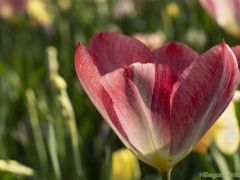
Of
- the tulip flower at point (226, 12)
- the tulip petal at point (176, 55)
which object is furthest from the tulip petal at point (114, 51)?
the tulip flower at point (226, 12)

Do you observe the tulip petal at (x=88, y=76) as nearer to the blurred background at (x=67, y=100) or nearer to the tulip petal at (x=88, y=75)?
the tulip petal at (x=88, y=75)

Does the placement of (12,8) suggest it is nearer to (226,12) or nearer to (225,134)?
(226,12)

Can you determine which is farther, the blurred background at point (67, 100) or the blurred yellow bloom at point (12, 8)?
the blurred yellow bloom at point (12, 8)

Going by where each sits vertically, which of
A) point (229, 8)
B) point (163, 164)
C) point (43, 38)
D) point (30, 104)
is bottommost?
point (163, 164)

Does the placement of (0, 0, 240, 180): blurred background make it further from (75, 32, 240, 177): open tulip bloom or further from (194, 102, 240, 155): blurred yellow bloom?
(75, 32, 240, 177): open tulip bloom

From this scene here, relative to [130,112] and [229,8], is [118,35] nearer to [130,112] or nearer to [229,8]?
[130,112]

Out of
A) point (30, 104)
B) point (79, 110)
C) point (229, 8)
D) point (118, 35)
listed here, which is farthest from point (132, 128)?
point (79, 110)
